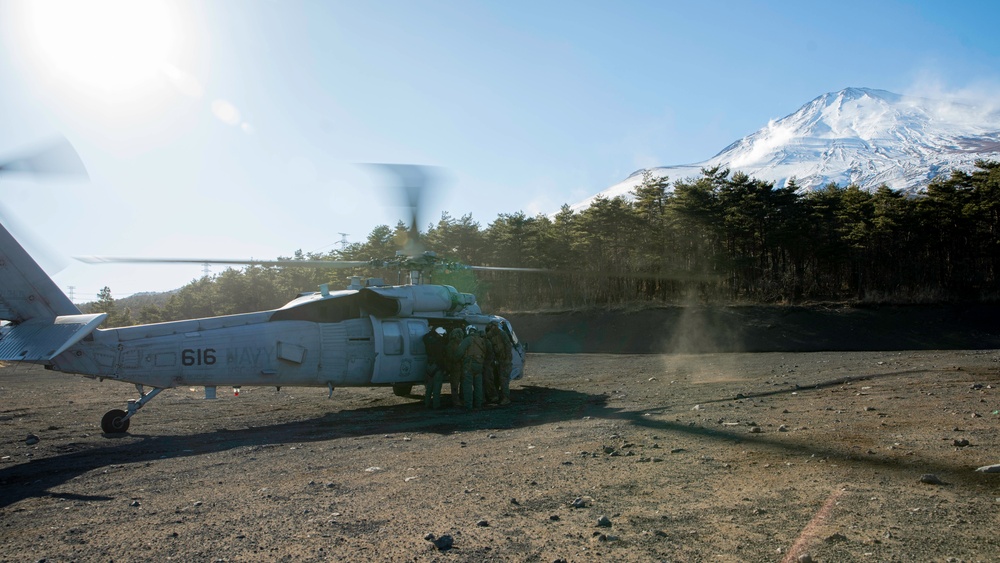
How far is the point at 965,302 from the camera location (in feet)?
120

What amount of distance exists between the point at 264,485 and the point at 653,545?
14.3 ft

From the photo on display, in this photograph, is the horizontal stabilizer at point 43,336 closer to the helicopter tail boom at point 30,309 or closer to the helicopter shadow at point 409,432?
the helicopter tail boom at point 30,309

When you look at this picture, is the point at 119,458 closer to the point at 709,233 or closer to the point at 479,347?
the point at 479,347

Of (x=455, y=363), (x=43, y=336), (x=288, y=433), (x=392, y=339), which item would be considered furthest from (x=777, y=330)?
(x=43, y=336)

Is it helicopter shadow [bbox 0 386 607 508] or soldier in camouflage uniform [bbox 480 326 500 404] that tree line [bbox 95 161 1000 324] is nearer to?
soldier in camouflage uniform [bbox 480 326 500 404]

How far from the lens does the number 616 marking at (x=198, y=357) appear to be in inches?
480

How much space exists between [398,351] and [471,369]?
1879 millimetres

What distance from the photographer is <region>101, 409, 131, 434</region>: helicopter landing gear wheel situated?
1103 cm

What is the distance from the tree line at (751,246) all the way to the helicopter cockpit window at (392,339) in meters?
24.7

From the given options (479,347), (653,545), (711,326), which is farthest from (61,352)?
(711,326)

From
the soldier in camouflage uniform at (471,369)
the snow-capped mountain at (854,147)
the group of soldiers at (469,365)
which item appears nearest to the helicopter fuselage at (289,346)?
the group of soldiers at (469,365)

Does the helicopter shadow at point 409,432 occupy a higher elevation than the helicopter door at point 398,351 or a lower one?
lower

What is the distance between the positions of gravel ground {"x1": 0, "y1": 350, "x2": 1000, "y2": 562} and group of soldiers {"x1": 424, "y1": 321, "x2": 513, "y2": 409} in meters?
1.16

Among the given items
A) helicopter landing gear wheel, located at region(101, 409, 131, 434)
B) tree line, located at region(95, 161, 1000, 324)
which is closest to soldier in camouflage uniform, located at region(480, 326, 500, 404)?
helicopter landing gear wheel, located at region(101, 409, 131, 434)
